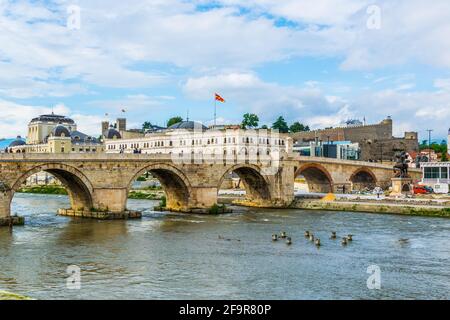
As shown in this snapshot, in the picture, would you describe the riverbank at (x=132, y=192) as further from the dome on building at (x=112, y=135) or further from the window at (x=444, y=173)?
the window at (x=444, y=173)

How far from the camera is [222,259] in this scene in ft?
105

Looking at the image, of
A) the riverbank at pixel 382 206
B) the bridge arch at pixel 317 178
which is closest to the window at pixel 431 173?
the bridge arch at pixel 317 178

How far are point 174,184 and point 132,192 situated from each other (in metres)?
27.9

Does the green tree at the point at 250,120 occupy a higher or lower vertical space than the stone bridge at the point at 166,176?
higher

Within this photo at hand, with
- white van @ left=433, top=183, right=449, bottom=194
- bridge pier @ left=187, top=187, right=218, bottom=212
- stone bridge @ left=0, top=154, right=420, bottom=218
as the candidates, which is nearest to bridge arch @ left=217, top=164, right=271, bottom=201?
stone bridge @ left=0, top=154, right=420, bottom=218

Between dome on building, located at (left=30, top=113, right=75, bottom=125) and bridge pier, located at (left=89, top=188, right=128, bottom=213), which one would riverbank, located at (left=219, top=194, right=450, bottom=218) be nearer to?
bridge pier, located at (left=89, top=188, right=128, bottom=213)

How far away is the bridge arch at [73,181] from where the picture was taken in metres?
47.7

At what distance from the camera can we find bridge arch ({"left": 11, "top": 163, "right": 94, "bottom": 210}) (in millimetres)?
47656

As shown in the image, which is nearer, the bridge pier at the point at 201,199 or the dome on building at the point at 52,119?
the bridge pier at the point at 201,199

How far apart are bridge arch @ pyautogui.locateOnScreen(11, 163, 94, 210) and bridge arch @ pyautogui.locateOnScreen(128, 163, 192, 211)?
Answer: 5105 millimetres

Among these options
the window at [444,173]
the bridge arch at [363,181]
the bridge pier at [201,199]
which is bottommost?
the bridge pier at [201,199]

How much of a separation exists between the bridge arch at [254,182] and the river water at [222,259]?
15.4m

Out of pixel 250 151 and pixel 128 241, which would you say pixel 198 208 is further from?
pixel 250 151
